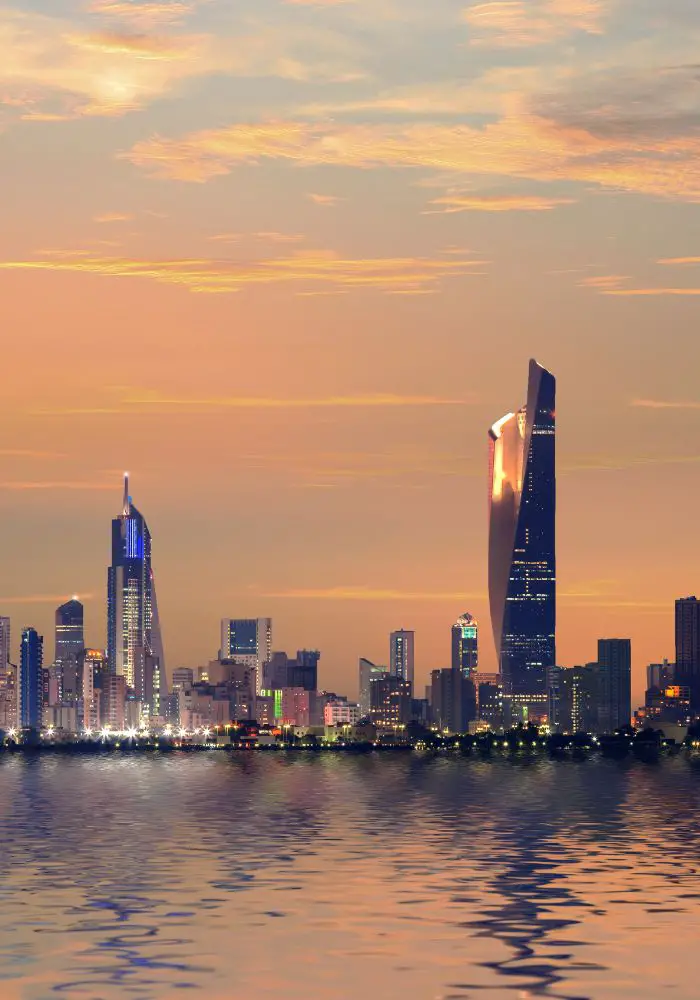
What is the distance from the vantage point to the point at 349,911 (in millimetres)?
80375

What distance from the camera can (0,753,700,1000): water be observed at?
60438 mm

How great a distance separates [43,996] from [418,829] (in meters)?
84.0

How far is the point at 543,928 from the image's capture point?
7381 cm

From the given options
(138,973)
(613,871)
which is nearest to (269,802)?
(613,871)

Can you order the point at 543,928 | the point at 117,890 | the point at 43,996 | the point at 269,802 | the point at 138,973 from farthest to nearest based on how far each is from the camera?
1. the point at 269,802
2. the point at 117,890
3. the point at 543,928
4. the point at 138,973
5. the point at 43,996

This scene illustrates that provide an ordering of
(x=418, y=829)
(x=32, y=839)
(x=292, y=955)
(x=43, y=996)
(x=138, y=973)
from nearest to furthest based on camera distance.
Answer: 1. (x=43, y=996)
2. (x=138, y=973)
3. (x=292, y=955)
4. (x=32, y=839)
5. (x=418, y=829)

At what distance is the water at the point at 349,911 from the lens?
60438 mm

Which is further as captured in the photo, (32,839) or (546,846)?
(32,839)

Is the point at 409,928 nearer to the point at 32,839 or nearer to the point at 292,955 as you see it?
the point at 292,955

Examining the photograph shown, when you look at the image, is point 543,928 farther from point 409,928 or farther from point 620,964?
point 620,964

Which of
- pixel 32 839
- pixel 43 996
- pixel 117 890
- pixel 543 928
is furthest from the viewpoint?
pixel 32 839

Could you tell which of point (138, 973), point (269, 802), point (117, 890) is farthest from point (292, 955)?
point (269, 802)

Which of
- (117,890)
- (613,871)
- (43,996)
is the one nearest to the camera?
(43,996)

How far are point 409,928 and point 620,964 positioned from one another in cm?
1189
